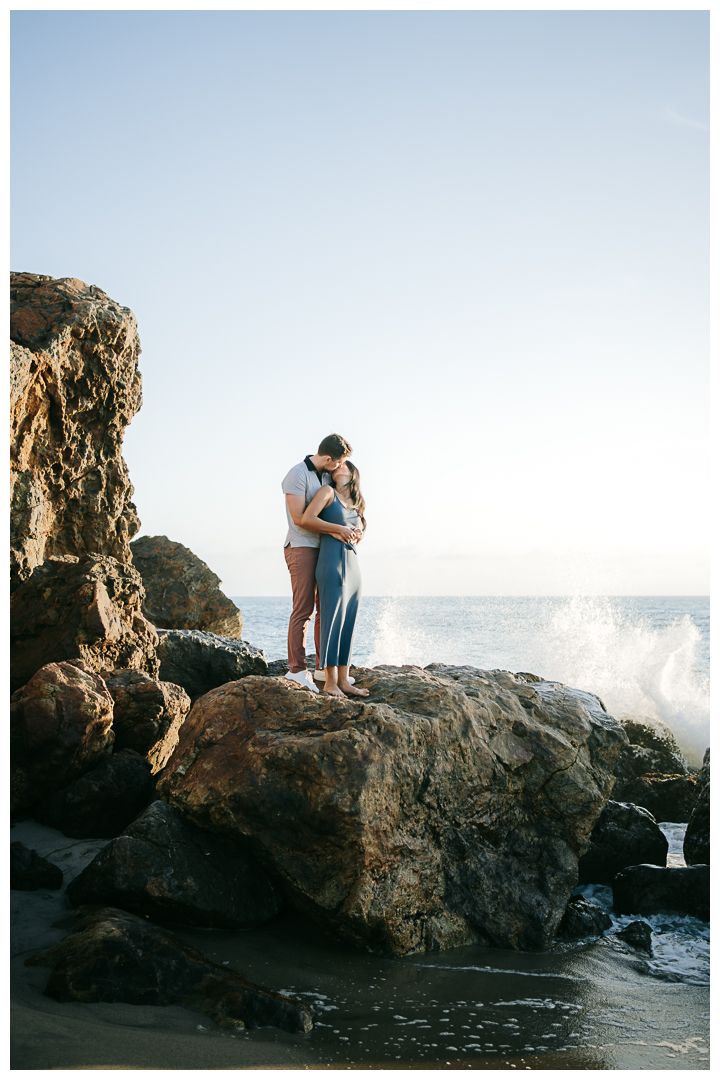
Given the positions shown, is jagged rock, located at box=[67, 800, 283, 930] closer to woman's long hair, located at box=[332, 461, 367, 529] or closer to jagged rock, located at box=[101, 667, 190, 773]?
jagged rock, located at box=[101, 667, 190, 773]

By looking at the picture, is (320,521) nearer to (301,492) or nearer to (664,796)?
(301,492)

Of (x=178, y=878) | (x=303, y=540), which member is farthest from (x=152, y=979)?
(x=303, y=540)

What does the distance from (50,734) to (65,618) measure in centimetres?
143

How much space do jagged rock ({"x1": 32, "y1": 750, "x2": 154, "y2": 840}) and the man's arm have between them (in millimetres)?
2463

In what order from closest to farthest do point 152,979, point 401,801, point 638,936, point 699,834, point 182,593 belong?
1. point 152,979
2. point 401,801
3. point 638,936
4. point 699,834
5. point 182,593

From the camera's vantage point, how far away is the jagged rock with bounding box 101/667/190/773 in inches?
245

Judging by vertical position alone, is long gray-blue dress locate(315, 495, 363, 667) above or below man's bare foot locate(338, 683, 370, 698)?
above

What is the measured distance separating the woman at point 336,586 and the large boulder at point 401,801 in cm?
30

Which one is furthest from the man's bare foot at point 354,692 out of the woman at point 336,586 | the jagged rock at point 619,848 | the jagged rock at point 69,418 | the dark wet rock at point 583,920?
the jagged rock at point 69,418

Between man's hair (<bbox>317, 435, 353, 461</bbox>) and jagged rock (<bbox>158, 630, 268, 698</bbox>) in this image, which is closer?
man's hair (<bbox>317, 435, 353, 461</bbox>)

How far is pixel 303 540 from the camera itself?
556 centimetres

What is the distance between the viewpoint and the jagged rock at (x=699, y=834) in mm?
6793

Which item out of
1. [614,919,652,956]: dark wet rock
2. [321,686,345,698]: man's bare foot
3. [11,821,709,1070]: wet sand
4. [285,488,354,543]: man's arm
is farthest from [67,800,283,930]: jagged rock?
[614,919,652,956]: dark wet rock
